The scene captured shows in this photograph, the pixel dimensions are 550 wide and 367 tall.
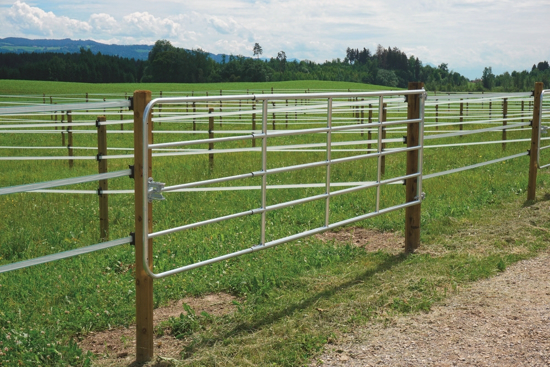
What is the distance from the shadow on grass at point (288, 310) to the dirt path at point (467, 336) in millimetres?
602

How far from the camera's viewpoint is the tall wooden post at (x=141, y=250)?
3604 mm

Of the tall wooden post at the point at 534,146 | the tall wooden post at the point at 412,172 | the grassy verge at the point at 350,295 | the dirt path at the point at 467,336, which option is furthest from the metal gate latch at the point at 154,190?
the tall wooden post at the point at 534,146

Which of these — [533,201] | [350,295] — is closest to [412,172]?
[350,295]

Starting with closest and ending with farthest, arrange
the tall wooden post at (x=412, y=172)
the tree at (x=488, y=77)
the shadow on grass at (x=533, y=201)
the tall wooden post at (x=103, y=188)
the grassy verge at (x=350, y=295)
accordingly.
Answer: the grassy verge at (x=350, y=295) → the tall wooden post at (x=412, y=172) → the tall wooden post at (x=103, y=188) → the shadow on grass at (x=533, y=201) → the tree at (x=488, y=77)

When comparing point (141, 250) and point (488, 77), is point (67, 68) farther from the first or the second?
point (141, 250)

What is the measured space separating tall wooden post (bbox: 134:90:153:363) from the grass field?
0.29 meters

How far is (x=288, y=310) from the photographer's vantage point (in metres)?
4.58

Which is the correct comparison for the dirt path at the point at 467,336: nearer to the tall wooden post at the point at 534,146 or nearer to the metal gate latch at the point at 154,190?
the metal gate latch at the point at 154,190

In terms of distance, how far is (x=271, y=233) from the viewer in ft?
22.4

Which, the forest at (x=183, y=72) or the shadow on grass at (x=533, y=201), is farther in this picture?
the forest at (x=183, y=72)

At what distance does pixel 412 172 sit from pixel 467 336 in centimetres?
234

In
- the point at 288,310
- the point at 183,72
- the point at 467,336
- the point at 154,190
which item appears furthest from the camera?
the point at 183,72

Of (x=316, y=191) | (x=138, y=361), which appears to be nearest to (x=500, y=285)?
(x=138, y=361)

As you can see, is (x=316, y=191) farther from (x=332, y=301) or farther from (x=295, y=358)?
(x=295, y=358)
